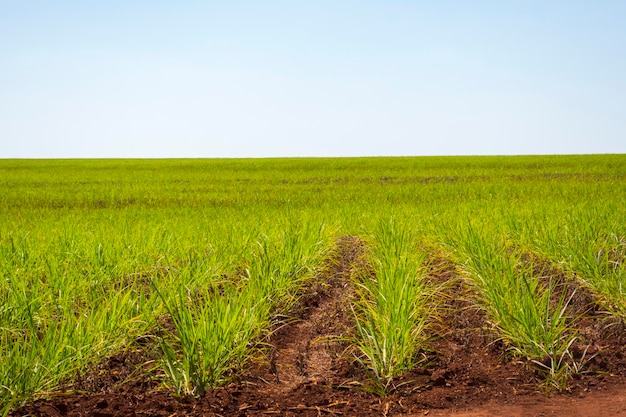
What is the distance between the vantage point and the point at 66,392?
130 inches

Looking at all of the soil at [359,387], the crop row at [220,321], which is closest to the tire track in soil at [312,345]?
the soil at [359,387]

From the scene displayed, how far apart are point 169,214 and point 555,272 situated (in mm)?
8809

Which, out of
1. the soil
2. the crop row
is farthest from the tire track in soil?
the crop row

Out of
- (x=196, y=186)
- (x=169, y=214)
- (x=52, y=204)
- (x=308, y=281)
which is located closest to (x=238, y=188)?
(x=196, y=186)

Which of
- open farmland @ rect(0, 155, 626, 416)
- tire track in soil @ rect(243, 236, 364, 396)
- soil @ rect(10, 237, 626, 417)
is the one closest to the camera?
soil @ rect(10, 237, 626, 417)

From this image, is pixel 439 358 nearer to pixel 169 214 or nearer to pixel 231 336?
pixel 231 336

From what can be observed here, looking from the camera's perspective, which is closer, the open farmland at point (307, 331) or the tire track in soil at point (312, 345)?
the open farmland at point (307, 331)

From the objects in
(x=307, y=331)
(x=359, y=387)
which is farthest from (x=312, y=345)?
(x=359, y=387)

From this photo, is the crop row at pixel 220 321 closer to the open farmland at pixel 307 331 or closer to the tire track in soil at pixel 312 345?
the open farmland at pixel 307 331

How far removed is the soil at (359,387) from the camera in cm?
318

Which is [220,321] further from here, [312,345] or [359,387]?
[312,345]

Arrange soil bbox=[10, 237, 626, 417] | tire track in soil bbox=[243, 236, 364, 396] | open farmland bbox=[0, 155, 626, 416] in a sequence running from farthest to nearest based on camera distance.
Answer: tire track in soil bbox=[243, 236, 364, 396] → open farmland bbox=[0, 155, 626, 416] → soil bbox=[10, 237, 626, 417]

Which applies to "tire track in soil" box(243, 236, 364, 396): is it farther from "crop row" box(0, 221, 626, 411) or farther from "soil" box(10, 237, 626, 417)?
"crop row" box(0, 221, 626, 411)

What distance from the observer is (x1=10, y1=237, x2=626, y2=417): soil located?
318cm
